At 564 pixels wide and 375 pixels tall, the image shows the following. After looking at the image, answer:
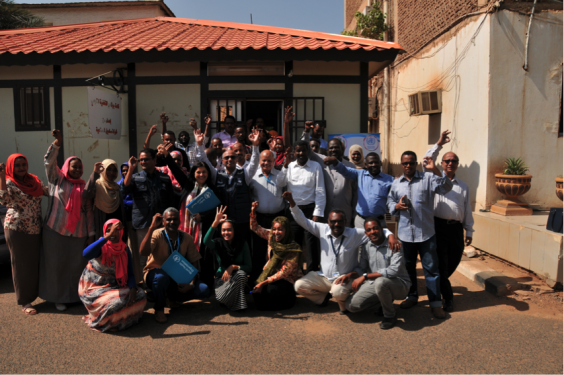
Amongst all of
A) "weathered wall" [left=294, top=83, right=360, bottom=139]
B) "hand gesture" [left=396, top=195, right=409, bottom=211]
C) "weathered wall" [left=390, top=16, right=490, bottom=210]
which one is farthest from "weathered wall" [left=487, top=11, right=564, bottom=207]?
"hand gesture" [left=396, top=195, right=409, bottom=211]

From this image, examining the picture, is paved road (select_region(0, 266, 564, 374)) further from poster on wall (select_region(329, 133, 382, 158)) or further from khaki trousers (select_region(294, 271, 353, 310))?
poster on wall (select_region(329, 133, 382, 158))

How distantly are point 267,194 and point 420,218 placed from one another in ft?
5.91

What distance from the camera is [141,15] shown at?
20234 millimetres

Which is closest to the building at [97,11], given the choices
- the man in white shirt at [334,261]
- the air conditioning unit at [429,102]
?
→ the air conditioning unit at [429,102]

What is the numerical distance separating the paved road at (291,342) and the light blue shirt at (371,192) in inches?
46.5

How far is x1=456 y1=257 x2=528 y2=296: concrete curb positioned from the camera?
473 cm

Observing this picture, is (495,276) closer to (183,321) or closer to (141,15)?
(183,321)

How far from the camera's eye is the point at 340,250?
427 cm

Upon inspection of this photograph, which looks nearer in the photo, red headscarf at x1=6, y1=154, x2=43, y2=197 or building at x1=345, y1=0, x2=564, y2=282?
red headscarf at x1=6, y1=154, x2=43, y2=197

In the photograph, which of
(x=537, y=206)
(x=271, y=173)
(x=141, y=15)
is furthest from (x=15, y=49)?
(x=141, y=15)

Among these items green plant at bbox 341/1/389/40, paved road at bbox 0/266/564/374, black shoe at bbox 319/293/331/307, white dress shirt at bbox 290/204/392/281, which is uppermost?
green plant at bbox 341/1/389/40

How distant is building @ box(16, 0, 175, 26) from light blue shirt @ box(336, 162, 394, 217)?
750 inches

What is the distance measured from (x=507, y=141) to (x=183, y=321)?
597 cm

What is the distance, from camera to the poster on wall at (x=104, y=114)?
649 cm
